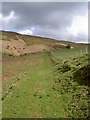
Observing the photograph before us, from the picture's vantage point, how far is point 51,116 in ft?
46.0

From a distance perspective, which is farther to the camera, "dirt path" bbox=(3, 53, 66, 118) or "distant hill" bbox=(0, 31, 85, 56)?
"distant hill" bbox=(0, 31, 85, 56)

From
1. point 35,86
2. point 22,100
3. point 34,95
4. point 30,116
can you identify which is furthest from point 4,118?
point 35,86

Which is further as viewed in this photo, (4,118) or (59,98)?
(59,98)

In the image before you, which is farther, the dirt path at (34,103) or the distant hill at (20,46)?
the distant hill at (20,46)

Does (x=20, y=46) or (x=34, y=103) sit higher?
(x=20, y=46)

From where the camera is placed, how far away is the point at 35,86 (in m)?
22.2

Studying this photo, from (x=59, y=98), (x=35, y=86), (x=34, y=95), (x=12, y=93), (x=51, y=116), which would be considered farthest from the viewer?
(x=35, y=86)

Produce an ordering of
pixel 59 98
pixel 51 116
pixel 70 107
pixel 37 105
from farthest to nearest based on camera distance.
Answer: pixel 59 98 → pixel 37 105 → pixel 70 107 → pixel 51 116

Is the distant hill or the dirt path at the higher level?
the distant hill

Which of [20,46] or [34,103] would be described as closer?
[34,103]

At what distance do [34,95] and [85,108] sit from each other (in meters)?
Result: 5.34

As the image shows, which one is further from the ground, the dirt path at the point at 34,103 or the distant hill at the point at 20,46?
the distant hill at the point at 20,46

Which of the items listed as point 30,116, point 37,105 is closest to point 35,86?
point 37,105

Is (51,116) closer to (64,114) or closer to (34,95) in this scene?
(64,114)
